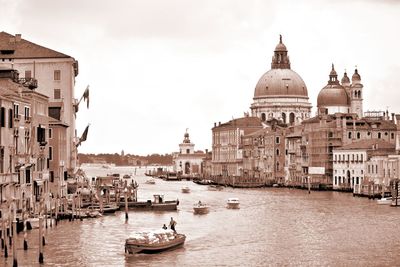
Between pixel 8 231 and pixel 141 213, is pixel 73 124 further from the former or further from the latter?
pixel 8 231

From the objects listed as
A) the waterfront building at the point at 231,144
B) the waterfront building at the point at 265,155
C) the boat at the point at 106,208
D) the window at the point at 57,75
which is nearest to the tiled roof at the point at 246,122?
the waterfront building at the point at 231,144

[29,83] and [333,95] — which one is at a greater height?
[333,95]

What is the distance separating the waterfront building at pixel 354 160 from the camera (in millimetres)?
81062

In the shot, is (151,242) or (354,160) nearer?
(151,242)

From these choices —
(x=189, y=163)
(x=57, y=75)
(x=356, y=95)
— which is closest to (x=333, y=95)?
(x=356, y=95)

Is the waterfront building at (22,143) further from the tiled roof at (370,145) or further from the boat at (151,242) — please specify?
the tiled roof at (370,145)

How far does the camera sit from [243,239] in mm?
39312

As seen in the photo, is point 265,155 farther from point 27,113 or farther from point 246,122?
point 27,113

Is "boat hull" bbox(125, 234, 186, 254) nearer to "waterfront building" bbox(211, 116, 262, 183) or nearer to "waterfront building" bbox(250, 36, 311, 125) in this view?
"waterfront building" bbox(211, 116, 262, 183)

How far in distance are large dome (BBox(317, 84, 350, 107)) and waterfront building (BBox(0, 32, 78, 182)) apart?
77.7 meters

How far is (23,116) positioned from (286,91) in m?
107

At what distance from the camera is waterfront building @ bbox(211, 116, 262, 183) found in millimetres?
136375

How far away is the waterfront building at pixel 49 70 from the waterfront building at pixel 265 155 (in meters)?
56.8

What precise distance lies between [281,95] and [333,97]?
14.7 meters
